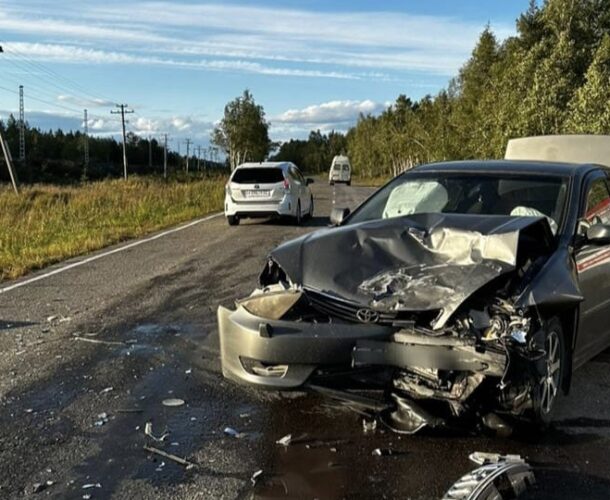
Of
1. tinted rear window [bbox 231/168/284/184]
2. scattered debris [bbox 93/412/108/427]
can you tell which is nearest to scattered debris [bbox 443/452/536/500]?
scattered debris [bbox 93/412/108/427]

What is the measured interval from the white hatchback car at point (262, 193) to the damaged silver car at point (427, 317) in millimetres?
12954

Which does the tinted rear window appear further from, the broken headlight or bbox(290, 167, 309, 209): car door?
the broken headlight

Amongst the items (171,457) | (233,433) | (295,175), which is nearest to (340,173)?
(295,175)

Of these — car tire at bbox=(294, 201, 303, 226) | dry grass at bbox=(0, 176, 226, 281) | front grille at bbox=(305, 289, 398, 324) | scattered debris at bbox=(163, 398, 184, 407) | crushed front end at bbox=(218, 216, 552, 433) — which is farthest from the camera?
car tire at bbox=(294, 201, 303, 226)

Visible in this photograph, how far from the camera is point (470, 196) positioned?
5504 mm

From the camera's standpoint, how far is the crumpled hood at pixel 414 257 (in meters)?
3.89

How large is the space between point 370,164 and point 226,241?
251ft

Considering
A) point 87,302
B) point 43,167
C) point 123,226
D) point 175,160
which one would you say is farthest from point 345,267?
point 175,160

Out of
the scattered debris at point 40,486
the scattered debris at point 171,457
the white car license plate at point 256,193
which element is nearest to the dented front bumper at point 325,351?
the scattered debris at point 171,457

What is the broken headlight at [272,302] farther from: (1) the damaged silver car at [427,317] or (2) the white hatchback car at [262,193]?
(2) the white hatchback car at [262,193]

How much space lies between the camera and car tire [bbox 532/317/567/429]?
3939 millimetres

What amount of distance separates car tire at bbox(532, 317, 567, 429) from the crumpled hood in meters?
0.48

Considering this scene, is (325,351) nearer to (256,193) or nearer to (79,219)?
(256,193)

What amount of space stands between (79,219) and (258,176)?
5.83m
